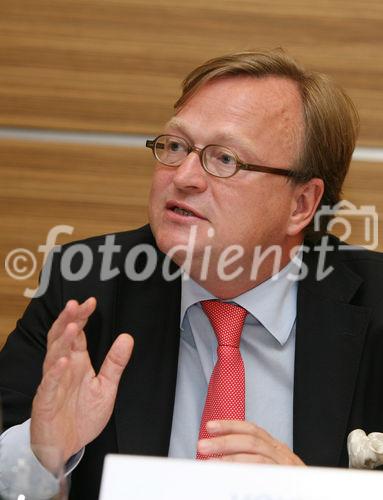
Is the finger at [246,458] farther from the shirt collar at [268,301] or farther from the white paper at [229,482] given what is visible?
the shirt collar at [268,301]

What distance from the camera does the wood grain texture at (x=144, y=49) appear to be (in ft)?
7.58

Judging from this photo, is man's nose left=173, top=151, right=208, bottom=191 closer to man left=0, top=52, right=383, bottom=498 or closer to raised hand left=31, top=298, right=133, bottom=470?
man left=0, top=52, right=383, bottom=498

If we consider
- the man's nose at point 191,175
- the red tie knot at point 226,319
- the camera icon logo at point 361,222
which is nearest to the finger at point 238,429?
the red tie knot at point 226,319

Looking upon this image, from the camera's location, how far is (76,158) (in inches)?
93.7

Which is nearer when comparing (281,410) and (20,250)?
(281,410)

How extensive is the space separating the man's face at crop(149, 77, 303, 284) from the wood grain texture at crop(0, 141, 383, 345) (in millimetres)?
596

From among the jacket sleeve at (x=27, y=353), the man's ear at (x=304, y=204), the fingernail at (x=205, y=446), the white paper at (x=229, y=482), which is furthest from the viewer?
the man's ear at (x=304, y=204)

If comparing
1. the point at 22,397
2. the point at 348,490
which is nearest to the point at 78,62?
the point at 22,397

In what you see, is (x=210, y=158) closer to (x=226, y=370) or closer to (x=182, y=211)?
(x=182, y=211)

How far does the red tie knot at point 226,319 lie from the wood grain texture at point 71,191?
2.18ft

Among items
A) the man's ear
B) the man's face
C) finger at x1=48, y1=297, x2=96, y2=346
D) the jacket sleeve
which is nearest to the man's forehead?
the man's face

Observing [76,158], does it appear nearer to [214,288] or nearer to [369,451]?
[214,288]

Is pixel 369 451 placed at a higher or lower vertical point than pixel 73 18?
lower

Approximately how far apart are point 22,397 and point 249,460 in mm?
554
